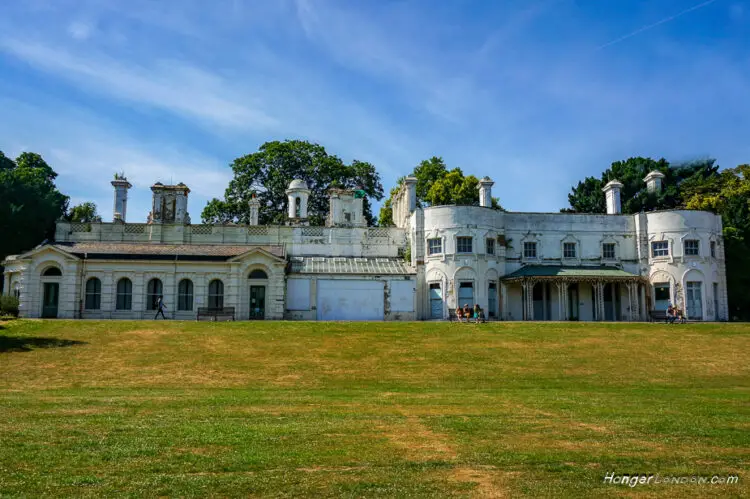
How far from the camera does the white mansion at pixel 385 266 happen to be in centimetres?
4131

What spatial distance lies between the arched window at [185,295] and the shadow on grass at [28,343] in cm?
1251

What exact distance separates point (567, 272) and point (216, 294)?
24.1 m

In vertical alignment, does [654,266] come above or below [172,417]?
above

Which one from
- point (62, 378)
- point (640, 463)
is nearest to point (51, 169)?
point (62, 378)

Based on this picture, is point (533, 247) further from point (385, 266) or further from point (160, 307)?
point (160, 307)

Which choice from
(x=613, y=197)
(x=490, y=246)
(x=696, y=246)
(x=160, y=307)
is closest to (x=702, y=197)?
(x=613, y=197)

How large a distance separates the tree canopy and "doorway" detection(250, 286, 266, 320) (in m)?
22.8

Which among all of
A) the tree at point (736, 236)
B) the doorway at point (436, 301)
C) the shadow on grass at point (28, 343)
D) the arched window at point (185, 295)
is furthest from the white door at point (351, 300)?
the tree at point (736, 236)

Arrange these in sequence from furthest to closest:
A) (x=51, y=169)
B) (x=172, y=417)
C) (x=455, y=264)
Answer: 1. (x=51, y=169)
2. (x=455, y=264)
3. (x=172, y=417)

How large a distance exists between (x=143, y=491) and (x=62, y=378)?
14860mm

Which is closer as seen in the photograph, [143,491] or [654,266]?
[143,491]

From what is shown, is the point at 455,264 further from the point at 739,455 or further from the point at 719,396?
the point at 739,455

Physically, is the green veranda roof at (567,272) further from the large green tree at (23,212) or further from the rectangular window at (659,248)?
the large green tree at (23,212)

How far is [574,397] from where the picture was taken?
19406 millimetres
